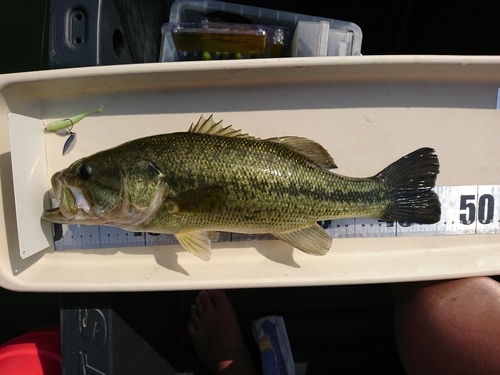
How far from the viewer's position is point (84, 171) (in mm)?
1479

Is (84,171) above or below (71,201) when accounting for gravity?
above

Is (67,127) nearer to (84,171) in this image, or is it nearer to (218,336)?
(84,171)

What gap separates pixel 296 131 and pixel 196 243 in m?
0.79

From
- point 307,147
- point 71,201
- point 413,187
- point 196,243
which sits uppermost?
point 307,147

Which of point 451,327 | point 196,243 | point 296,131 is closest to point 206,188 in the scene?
→ point 196,243

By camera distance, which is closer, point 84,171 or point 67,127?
point 84,171

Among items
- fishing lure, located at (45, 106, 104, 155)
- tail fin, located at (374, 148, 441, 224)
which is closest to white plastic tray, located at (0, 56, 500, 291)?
fishing lure, located at (45, 106, 104, 155)

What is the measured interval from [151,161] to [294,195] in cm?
65

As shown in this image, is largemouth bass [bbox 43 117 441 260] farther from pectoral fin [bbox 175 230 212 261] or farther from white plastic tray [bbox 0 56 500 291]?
white plastic tray [bbox 0 56 500 291]

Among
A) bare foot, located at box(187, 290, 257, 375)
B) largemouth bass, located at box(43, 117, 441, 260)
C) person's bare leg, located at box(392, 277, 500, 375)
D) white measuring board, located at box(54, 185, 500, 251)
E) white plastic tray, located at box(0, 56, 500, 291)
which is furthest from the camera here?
bare foot, located at box(187, 290, 257, 375)

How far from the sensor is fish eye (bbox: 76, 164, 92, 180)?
1.48m

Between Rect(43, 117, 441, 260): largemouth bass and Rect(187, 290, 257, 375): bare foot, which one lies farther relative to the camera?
Rect(187, 290, 257, 375): bare foot

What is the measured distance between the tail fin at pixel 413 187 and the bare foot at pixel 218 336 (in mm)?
1284

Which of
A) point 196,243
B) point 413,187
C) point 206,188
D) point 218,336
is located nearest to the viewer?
point 206,188
